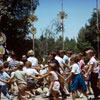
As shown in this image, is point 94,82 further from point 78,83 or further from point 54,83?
point 54,83

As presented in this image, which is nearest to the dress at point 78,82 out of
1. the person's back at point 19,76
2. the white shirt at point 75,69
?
the white shirt at point 75,69

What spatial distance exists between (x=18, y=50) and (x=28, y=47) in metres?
1.76

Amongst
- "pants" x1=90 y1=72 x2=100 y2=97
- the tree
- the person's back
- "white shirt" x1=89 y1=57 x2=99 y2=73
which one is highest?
the tree

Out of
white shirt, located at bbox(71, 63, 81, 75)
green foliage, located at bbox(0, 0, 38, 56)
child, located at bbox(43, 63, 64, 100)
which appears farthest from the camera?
green foliage, located at bbox(0, 0, 38, 56)

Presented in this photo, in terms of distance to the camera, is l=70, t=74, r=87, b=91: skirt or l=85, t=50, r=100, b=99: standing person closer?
l=70, t=74, r=87, b=91: skirt

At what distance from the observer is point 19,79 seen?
10227 mm

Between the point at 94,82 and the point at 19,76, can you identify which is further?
the point at 94,82

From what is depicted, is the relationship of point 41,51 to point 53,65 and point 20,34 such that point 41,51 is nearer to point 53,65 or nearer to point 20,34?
point 20,34

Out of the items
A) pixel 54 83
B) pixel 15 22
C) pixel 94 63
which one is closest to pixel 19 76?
pixel 54 83

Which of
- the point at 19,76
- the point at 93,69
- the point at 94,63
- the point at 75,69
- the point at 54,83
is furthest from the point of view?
the point at 93,69

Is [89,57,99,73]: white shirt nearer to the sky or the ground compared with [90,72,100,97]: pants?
nearer to the sky

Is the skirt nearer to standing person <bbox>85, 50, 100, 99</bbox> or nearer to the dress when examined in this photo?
the dress

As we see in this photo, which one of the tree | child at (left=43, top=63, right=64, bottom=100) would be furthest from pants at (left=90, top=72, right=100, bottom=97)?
the tree

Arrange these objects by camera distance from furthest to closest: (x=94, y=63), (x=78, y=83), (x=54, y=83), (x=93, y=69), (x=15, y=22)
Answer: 1. (x=15, y=22)
2. (x=93, y=69)
3. (x=94, y=63)
4. (x=78, y=83)
5. (x=54, y=83)
